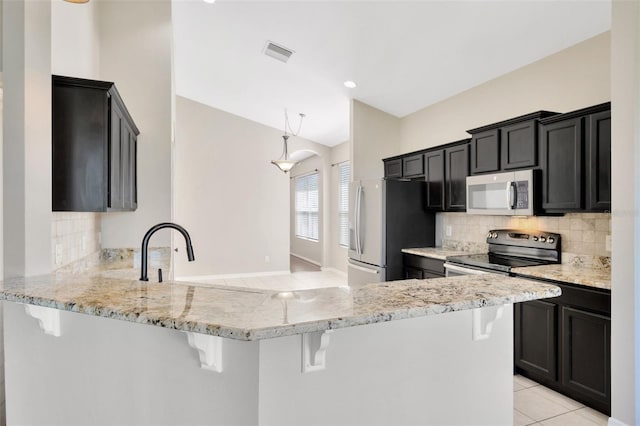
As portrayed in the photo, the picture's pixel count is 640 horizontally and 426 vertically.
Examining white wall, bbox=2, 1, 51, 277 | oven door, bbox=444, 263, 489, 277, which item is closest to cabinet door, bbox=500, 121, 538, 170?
oven door, bbox=444, 263, 489, 277

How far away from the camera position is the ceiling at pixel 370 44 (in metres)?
3.10

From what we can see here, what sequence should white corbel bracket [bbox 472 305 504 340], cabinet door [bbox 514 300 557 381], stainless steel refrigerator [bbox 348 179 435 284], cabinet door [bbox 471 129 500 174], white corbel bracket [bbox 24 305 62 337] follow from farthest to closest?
stainless steel refrigerator [bbox 348 179 435 284], cabinet door [bbox 471 129 500 174], cabinet door [bbox 514 300 557 381], white corbel bracket [bbox 472 305 504 340], white corbel bracket [bbox 24 305 62 337]

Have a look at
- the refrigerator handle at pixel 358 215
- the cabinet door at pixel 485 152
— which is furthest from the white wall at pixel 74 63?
the cabinet door at pixel 485 152

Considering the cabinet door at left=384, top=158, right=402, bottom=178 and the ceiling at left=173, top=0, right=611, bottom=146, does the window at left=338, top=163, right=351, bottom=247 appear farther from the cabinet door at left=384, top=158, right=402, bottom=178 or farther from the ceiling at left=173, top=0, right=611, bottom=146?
the cabinet door at left=384, top=158, right=402, bottom=178

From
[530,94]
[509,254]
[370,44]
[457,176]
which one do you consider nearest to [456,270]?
[509,254]

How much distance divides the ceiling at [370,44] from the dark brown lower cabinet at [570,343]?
2146 millimetres

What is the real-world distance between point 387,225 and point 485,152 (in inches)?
56.0

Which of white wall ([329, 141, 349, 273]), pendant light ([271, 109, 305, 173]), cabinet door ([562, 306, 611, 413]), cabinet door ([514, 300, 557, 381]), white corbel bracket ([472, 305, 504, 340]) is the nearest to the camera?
white corbel bracket ([472, 305, 504, 340])

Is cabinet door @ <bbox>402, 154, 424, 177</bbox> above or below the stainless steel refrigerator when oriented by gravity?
above

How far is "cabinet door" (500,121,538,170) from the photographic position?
325 centimetres

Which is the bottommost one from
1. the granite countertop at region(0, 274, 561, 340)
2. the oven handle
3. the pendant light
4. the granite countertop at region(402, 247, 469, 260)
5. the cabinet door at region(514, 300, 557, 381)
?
the cabinet door at region(514, 300, 557, 381)

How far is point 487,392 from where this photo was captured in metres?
1.62

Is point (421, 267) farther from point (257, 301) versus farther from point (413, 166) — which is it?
point (257, 301)

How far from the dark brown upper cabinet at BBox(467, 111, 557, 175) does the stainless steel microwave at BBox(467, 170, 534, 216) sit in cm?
10
